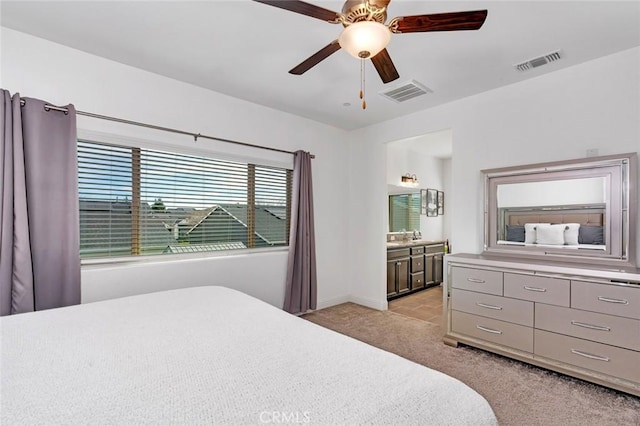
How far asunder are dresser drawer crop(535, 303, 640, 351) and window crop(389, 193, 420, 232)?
10.7 feet

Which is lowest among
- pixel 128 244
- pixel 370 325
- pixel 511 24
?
pixel 370 325

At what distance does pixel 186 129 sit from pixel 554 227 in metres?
3.63

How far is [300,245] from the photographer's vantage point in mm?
3822

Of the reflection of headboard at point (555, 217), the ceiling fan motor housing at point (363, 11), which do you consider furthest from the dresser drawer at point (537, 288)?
the ceiling fan motor housing at point (363, 11)

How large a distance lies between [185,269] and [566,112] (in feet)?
12.6

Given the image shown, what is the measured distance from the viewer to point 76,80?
249 centimetres

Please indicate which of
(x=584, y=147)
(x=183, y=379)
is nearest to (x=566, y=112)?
(x=584, y=147)

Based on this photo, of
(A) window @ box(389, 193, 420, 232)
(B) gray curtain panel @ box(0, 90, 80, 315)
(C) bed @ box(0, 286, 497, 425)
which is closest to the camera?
(C) bed @ box(0, 286, 497, 425)

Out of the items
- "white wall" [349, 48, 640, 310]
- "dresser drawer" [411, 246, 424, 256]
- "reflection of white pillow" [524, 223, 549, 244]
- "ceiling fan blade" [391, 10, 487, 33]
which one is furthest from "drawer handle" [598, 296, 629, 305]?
"dresser drawer" [411, 246, 424, 256]

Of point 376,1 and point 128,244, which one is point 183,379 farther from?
point 128,244

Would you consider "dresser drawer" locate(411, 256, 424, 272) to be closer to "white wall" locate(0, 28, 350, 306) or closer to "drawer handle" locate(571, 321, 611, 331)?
"white wall" locate(0, 28, 350, 306)

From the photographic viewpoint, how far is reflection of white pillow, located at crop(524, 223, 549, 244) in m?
2.93

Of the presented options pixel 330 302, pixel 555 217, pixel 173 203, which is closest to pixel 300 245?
pixel 330 302

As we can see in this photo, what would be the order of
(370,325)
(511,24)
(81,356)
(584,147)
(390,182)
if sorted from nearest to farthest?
(81,356) → (511,24) → (584,147) → (370,325) → (390,182)
